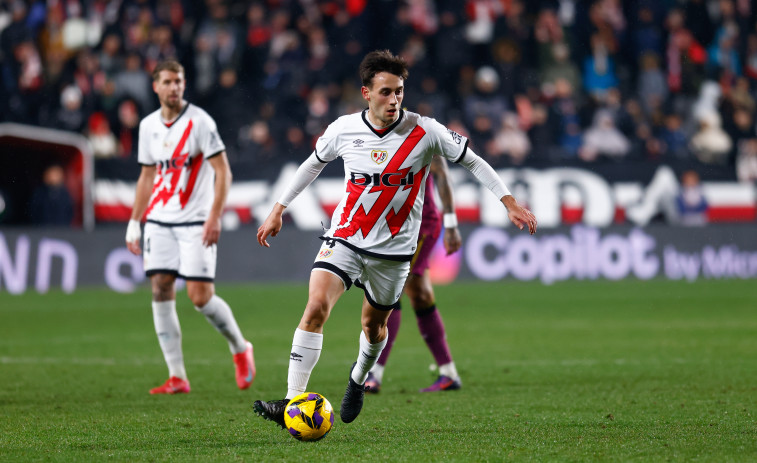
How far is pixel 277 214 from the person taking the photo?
604 centimetres

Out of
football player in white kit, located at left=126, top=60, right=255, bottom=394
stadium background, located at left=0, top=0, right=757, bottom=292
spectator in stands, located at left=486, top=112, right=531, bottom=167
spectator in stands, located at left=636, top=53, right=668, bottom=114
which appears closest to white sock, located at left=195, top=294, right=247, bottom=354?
football player in white kit, located at left=126, top=60, right=255, bottom=394

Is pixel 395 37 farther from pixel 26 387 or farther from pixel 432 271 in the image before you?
pixel 26 387

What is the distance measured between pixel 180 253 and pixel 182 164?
650mm

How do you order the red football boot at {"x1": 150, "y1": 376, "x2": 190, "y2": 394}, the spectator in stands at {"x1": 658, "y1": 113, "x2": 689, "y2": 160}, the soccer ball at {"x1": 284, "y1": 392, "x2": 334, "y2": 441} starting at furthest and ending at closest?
the spectator in stands at {"x1": 658, "y1": 113, "x2": 689, "y2": 160}, the red football boot at {"x1": 150, "y1": 376, "x2": 190, "y2": 394}, the soccer ball at {"x1": 284, "y1": 392, "x2": 334, "y2": 441}

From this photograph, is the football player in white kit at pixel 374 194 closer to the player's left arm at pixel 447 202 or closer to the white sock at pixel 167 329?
the player's left arm at pixel 447 202

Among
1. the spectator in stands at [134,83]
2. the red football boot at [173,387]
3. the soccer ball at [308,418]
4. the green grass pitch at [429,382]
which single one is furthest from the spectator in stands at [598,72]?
the soccer ball at [308,418]

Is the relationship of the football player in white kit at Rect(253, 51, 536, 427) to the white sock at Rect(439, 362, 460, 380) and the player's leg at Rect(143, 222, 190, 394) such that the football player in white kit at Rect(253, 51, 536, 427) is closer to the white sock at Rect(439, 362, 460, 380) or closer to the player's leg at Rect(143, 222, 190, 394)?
the white sock at Rect(439, 362, 460, 380)

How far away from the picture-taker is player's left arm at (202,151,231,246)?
7875 mm

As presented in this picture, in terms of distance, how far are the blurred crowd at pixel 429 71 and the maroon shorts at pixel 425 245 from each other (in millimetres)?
9898

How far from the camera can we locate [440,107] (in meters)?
19.6

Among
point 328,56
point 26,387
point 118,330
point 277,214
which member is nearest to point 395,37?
point 328,56

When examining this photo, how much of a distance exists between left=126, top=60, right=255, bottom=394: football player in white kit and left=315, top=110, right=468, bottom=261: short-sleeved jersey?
204 cm

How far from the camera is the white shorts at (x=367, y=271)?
6031 mm

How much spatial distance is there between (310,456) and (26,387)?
3572mm
